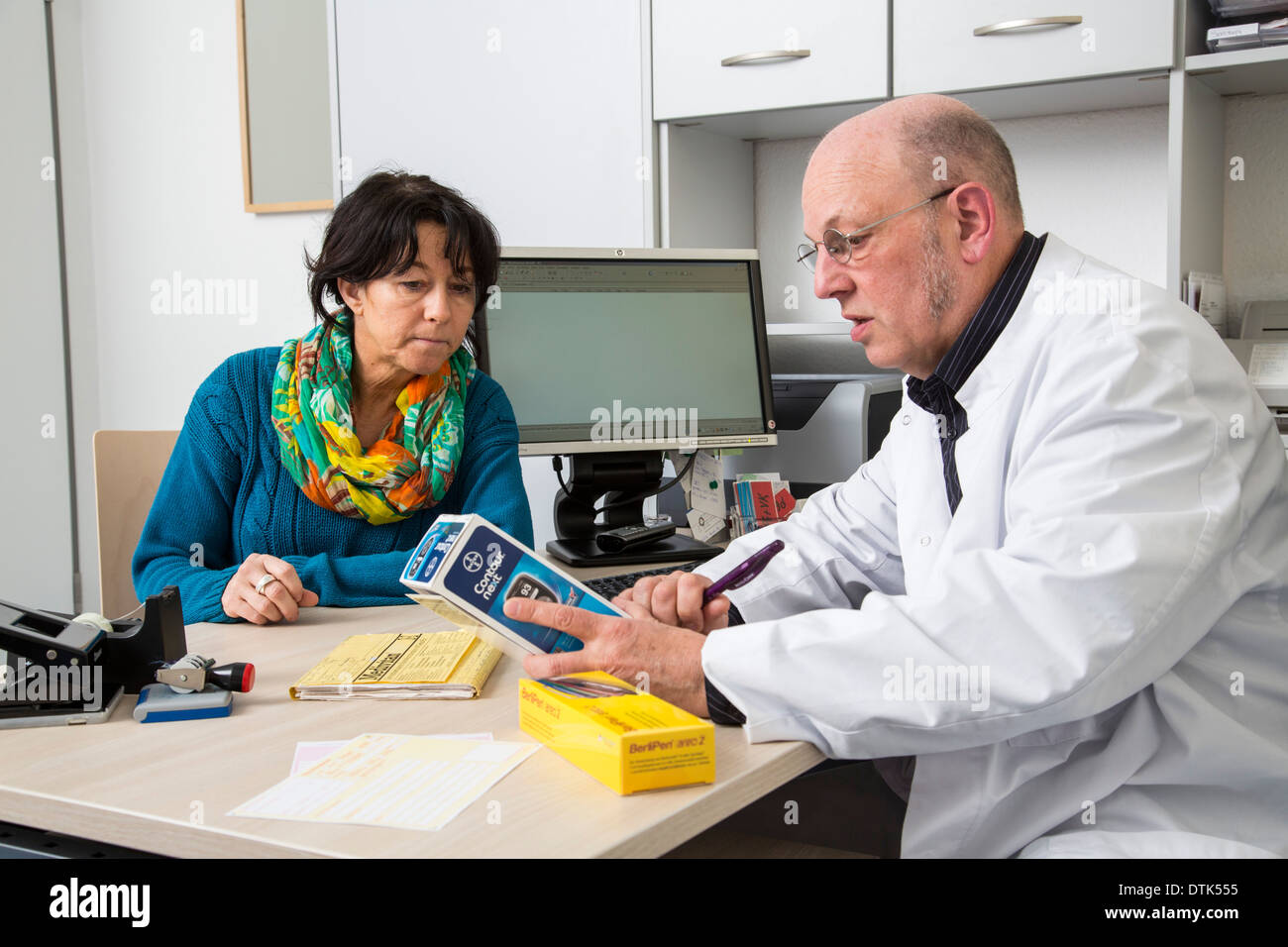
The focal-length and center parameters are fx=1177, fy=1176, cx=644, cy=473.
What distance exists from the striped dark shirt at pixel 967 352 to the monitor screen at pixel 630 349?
820 millimetres

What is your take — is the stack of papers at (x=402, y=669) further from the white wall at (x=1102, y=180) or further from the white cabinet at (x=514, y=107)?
the white wall at (x=1102, y=180)

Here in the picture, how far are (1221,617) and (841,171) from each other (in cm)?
61

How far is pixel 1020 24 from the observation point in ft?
6.93

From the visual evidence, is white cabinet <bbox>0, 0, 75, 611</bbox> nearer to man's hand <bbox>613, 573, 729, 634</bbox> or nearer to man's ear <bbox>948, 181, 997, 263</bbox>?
man's hand <bbox>613, 573, 729, 634</bbox>

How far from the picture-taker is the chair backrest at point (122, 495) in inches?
76.9

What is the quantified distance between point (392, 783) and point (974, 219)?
836 mm

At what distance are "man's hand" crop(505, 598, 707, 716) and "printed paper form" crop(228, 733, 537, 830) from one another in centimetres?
9

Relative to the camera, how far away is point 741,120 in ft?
8.34

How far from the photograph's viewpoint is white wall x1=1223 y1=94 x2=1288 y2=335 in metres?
2.30

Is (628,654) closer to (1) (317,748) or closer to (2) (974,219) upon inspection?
(1) (317,748)

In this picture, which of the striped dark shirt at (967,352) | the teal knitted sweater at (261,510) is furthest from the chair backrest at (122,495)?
the striped dark shirt at (967,352)

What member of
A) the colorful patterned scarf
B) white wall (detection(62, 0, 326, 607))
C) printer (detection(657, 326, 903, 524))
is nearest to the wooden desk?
the colorful patterned scarf
